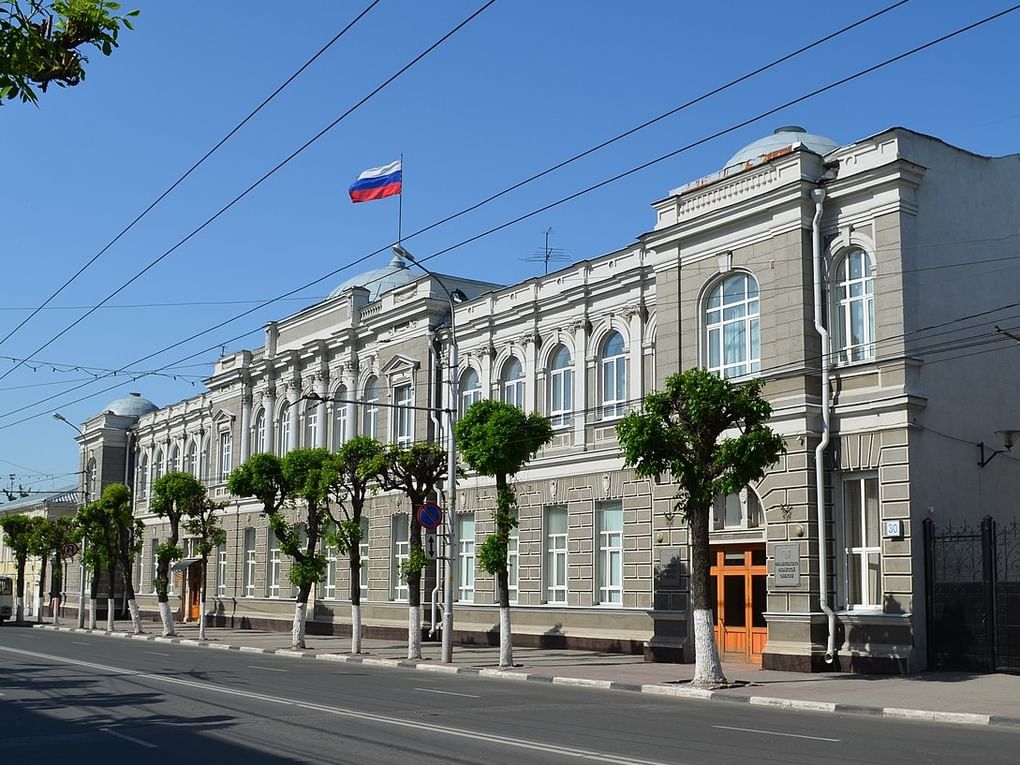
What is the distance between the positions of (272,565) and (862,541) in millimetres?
31433

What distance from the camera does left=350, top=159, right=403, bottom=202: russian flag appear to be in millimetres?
31641

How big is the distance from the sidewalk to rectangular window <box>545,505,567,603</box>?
5.85 feet

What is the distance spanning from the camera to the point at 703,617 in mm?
22359

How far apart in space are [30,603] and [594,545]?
2139 inches

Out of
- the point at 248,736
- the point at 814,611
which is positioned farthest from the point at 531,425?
the point at 248,736

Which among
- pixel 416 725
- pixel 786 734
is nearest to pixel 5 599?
pixel 416 725

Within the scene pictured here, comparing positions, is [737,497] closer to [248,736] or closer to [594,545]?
[594,545]

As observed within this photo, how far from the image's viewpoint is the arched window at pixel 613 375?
1291 inches

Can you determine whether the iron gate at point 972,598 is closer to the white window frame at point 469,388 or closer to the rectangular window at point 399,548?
the white window frame at point 469,388

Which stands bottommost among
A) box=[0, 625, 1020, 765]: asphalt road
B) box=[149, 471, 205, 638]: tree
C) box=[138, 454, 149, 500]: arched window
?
box=[0, 625, 1020, 765]: asphalt road

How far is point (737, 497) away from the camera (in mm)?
27703

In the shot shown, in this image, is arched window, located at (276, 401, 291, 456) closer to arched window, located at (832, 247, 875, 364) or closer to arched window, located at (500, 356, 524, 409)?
arched window, located at (500, 356, 524, 409)

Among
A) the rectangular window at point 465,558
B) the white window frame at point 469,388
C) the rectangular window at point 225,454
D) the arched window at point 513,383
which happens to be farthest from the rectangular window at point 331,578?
the rectangular window at point 225,454

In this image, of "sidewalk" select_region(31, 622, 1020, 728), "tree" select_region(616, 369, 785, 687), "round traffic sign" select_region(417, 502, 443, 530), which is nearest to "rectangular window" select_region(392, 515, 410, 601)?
"sidewalk" select_region(31, 622, 1020, 728)
